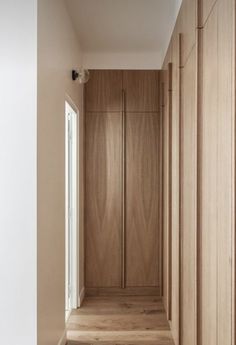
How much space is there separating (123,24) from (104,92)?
42.9 inches

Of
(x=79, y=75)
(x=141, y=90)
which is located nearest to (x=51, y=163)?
(x=79, y=75)

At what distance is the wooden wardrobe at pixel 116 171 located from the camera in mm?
5367

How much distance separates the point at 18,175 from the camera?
8.88ft

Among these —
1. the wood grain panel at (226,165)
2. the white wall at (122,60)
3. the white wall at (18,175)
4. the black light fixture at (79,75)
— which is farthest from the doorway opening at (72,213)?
the wood grain panel at (226,165)

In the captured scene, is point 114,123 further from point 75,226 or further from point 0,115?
point 0,115

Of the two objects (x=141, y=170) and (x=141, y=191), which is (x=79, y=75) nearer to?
(x=141, y=170)

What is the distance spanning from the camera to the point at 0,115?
2703mm

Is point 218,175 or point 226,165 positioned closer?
point 226,165

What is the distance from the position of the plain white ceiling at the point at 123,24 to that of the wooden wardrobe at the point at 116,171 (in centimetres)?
33

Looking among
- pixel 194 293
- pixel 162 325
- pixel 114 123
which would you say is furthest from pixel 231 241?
pixel 114 123

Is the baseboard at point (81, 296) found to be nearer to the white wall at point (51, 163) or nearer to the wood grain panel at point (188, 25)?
the white wall at point (51, 163)

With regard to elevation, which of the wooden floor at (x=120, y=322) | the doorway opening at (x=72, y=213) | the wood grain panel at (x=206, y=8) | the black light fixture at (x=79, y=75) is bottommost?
the wooden floor at (x=120, y=322)

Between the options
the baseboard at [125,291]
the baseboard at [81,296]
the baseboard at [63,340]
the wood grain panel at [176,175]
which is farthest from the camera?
the baseboard at [125,291]

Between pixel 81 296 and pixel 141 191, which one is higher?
pixel 141 191
